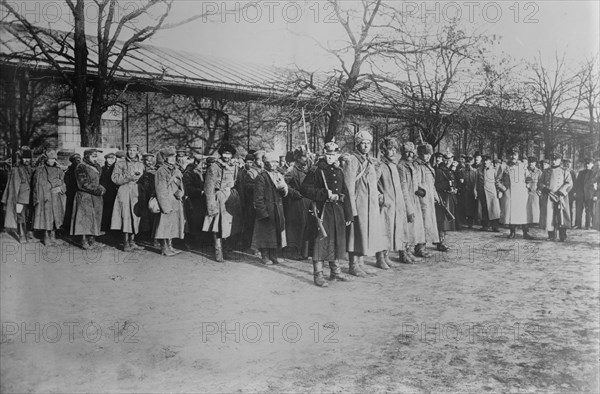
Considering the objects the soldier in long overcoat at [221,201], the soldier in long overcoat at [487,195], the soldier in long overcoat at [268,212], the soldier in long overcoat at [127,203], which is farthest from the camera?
the soldier in long overcoat at [487,195]

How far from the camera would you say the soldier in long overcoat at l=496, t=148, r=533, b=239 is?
35.2ft

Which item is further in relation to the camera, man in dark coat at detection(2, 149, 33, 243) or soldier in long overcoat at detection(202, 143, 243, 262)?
man in dark coat at detection(2, 149, 33, 243)

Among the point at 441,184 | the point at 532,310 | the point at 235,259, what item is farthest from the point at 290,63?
the point at 532,310

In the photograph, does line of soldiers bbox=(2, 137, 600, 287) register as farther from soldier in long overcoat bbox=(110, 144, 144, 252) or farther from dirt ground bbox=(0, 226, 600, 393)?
dirt ground bbox=(0, 226, 600, 393)

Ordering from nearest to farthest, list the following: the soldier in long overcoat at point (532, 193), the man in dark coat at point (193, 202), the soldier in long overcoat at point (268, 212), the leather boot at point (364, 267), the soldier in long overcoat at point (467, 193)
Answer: the leather boot at point (364, 267), the soldier in long overcoat at point (268, 212), the man in dark coat at point (193, 202), the soldier in long overcoat at point (532, 193), the soldier in long overcoat at point (467, 193)

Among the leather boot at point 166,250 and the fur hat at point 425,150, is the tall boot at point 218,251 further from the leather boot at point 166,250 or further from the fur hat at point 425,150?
the fur hat at point 425,150

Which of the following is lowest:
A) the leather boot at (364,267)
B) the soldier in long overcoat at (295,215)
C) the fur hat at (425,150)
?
the leather boot at (364,267)

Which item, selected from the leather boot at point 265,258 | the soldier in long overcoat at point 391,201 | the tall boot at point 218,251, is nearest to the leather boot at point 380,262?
the soldier in long overcoat at point 391,201

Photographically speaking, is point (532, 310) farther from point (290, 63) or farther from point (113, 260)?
point (290, 63)

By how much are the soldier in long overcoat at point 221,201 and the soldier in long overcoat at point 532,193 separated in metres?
6.88

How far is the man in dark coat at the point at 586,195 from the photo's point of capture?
11.8m

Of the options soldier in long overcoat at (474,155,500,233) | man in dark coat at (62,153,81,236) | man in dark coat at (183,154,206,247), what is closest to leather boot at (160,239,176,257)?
man in dark coat at (183,154,206,247)

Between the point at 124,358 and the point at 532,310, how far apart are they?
4144mm

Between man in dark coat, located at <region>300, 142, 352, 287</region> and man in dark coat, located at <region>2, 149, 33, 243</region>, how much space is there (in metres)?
4.63
